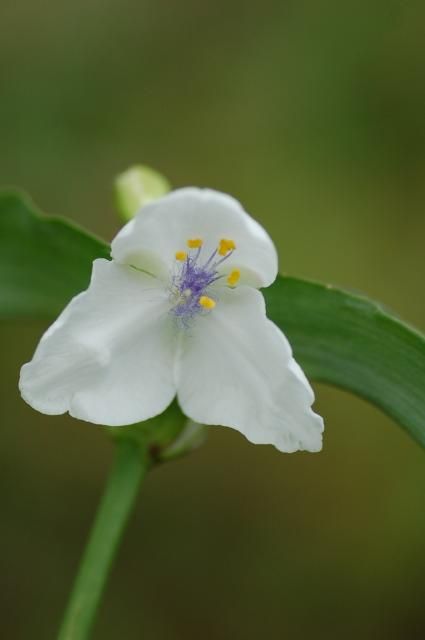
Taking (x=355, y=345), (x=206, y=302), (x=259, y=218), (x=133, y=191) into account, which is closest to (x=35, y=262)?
(x=133, y=191)

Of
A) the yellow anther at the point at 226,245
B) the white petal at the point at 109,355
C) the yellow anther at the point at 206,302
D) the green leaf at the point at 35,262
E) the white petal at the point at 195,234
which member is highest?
the green leaf at the point at 35,262

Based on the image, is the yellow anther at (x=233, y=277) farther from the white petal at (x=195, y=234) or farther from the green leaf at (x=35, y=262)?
the green leaf at (x=35, y=262)

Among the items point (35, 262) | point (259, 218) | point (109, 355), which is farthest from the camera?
point (259, 218)

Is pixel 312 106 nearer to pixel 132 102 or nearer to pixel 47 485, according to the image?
pixel 132 102

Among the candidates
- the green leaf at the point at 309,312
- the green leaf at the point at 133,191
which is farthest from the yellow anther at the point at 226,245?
the green leaf at the point at 133,191

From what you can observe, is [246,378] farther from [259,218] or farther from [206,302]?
[259,218]

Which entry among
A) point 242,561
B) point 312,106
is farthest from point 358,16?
point 242,561
